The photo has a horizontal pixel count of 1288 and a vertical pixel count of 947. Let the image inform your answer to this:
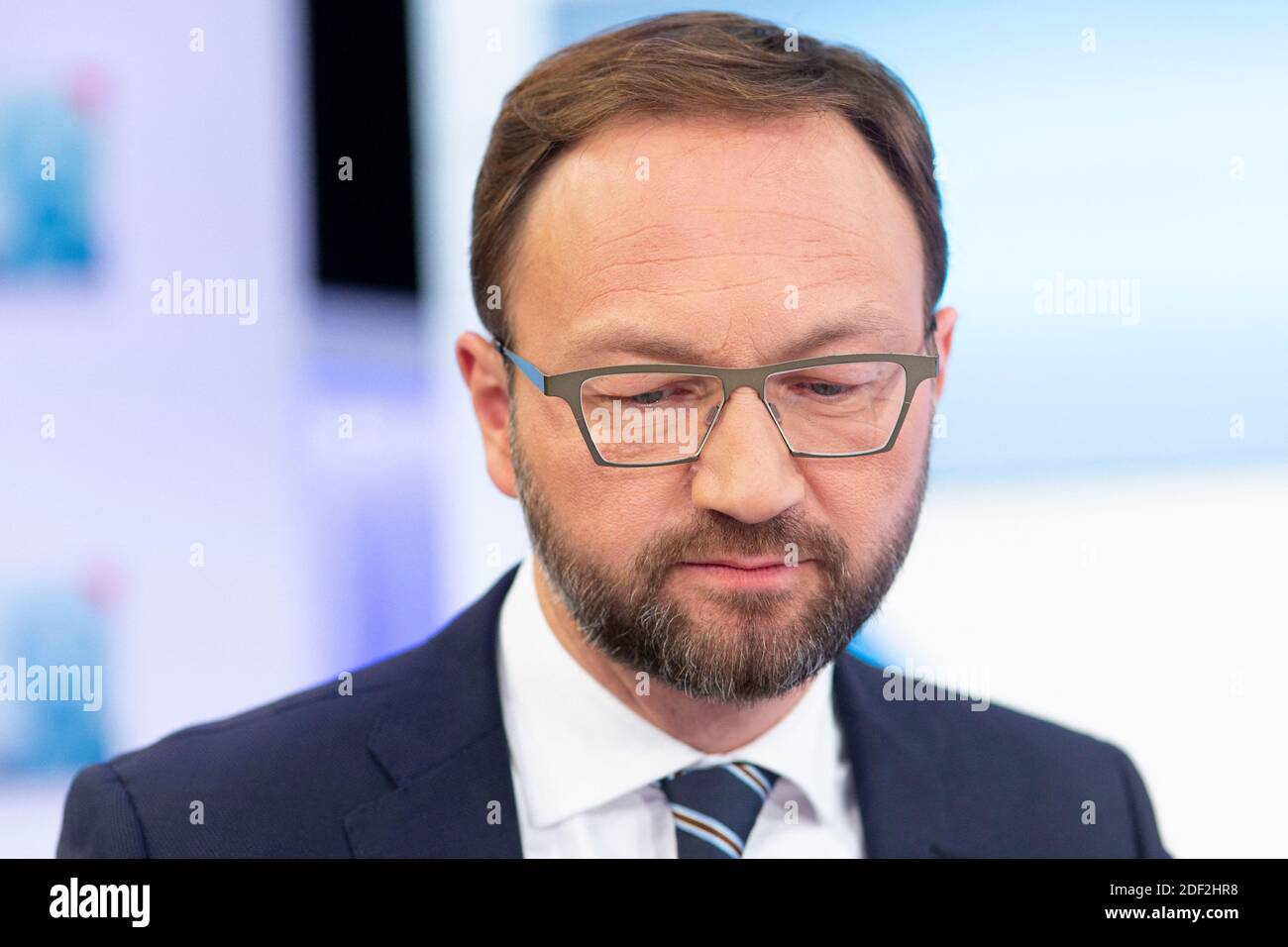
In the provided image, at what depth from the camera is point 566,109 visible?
1979 millimetres

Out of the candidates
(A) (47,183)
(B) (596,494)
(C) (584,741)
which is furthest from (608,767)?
(A) (47,183)

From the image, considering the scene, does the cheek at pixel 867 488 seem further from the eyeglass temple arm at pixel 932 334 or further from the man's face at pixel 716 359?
the eyeglass temple arm at pixel 932 334

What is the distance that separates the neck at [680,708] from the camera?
2002 millimetres

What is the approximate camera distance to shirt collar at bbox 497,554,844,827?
1960 millimetres

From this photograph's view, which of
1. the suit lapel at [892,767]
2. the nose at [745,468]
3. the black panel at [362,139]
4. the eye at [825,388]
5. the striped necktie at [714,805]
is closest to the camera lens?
the nose at [745,468]

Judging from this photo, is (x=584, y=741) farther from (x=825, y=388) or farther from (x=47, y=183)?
(x=47, y=183)

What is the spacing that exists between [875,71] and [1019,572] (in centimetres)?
152

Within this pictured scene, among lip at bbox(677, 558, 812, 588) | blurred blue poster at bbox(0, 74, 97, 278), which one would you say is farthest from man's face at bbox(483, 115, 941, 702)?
blurred blue poster at bbox(0, 74, 97, 278)

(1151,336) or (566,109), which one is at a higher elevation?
(566,109)

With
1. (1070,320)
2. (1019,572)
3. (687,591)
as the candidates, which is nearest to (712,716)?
(687,591)

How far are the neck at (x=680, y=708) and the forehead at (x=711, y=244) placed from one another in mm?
460

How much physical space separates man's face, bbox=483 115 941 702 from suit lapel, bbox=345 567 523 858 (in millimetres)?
235

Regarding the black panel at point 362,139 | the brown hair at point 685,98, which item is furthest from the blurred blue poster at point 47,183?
the brown hair at point 685,98
